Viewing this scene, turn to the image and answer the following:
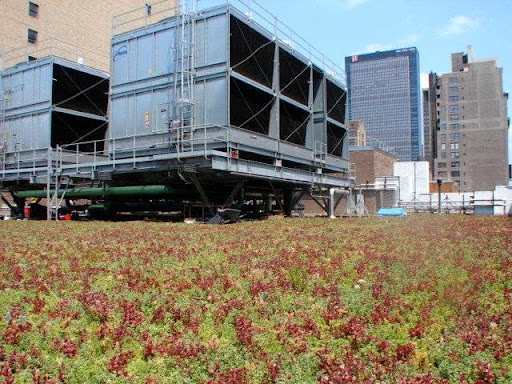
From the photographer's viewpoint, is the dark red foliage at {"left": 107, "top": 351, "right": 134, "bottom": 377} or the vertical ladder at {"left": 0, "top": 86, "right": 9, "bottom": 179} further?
the vertical ladder at {"left": 0, "top": 86, "right": 9, "bottom": 179}

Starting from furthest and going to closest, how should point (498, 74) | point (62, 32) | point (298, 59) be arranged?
point (498, 74) → point (62, 32) → point (298, 59)

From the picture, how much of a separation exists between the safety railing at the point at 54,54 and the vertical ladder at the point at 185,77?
22600mm

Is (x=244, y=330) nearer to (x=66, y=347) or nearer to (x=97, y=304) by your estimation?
(x=66, y=347)

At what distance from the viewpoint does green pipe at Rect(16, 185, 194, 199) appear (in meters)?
21.7

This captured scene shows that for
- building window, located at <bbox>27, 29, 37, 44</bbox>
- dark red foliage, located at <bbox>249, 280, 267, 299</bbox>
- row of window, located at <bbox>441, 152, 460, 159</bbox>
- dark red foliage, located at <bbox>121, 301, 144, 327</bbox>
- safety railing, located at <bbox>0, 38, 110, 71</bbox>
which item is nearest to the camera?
dark red foliage, located at <bbox>121, 301, 144, 327</bbox>

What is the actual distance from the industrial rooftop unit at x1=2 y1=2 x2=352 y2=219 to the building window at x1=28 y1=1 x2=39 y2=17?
22892 millimetres

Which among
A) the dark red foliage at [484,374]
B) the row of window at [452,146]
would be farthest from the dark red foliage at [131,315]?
the row of window at [452,146]

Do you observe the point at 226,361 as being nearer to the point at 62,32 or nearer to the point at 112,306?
the point at 112,306

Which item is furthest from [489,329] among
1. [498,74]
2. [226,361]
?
[498,74]

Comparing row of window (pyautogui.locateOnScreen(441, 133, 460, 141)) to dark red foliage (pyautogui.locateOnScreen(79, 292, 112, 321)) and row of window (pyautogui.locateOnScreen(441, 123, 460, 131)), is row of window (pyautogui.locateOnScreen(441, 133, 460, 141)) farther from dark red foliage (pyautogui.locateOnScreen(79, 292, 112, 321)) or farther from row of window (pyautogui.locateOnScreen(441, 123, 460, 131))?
dark red foliage (pyautogui.locateOnScreen(79, 292, 112, 321))

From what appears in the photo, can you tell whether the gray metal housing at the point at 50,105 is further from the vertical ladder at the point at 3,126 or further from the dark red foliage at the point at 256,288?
the dark red foliage at the point at 256,288

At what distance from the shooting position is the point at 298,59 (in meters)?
26.9

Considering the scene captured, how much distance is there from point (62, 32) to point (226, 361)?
50229 millimetres

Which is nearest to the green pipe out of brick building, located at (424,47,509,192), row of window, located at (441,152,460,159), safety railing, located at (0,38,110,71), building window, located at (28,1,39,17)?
safety railing, located at (0,38,110,71)
